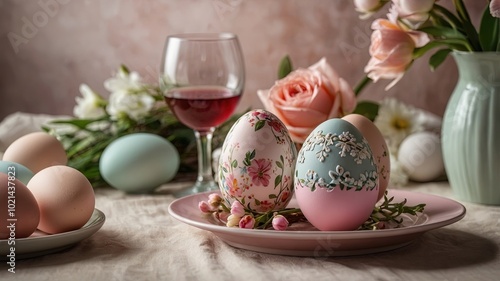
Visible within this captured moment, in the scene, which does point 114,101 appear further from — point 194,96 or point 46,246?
point 46,246

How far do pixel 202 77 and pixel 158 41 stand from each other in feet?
2.29

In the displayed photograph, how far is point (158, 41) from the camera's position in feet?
6.35

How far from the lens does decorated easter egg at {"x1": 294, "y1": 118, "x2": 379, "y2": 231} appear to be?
85cm

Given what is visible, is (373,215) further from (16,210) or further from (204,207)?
(16,210)

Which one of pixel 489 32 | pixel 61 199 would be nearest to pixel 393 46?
pixel 489 32

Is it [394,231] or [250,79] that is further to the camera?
[250,79]

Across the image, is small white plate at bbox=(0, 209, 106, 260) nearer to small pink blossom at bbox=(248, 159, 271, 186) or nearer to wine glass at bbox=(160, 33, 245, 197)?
small pink blossom at bbox=(248, 159, 271, 186)

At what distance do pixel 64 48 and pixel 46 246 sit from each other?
116 centimetres

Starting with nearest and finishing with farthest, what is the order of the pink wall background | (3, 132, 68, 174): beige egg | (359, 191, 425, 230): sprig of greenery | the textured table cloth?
the textured table cloth, (359, 191, 425, 230): sprig of greenery, (3, 132, 68, 174): beige egg, the pink wall background

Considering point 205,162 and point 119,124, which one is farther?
point 119,124

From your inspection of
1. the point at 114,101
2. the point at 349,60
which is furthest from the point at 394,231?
the point at 349,60

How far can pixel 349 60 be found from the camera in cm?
190

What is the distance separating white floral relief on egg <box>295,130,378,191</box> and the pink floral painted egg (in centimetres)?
6

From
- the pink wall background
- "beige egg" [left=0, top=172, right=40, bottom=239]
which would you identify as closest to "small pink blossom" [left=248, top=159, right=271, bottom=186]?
"beige egg" [left=0, top=172, right=40, bottom=239]
